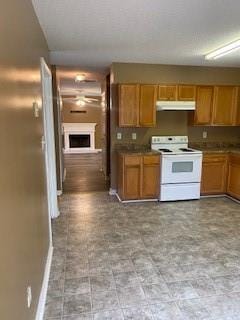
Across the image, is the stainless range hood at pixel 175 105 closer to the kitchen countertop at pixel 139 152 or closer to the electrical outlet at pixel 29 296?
the kitchen countertop at pixel 139 152

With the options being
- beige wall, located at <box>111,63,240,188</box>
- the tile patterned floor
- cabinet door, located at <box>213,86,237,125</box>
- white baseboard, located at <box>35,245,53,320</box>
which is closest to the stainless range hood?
beige wall, located at <box>111,63,240,188</box>

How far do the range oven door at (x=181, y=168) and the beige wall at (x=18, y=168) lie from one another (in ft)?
9.07

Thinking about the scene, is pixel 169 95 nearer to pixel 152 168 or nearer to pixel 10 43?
pixel 152 168

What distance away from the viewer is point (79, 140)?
11508mm

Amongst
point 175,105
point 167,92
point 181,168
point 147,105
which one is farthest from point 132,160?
point 167,92

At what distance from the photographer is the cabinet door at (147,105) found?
4.56 meters

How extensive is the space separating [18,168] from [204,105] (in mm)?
4141

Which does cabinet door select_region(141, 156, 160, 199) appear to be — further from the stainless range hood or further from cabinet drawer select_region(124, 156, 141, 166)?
the stainless range hood

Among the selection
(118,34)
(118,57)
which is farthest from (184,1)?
(118,57)

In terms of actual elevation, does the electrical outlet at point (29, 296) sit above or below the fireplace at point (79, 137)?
below

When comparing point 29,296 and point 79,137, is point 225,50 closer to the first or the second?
point 29,296

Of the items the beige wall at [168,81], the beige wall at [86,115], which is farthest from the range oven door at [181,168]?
the beige wall at [86,115]

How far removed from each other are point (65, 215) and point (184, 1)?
10.6 ft

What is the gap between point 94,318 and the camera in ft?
6.44
